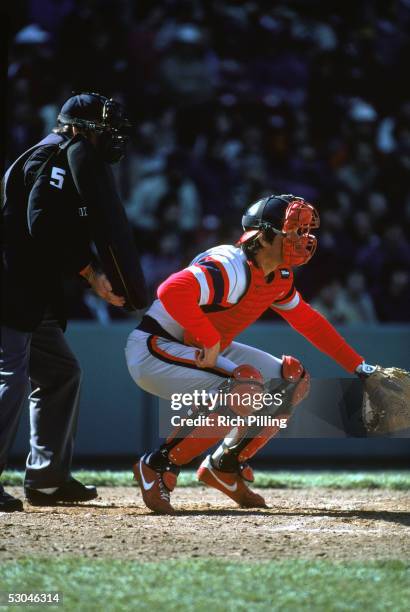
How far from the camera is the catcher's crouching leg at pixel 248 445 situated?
5.60m

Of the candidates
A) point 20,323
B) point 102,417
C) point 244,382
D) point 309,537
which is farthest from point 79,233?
point 102,417

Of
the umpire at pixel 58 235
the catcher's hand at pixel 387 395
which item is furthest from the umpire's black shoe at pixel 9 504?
the catcher's hand at pixel 387 395

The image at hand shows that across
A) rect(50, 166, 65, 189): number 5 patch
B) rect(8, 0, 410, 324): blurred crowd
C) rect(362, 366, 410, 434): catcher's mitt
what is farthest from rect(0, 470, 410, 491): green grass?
rect(8, 0, 410, 324): blurred crowd

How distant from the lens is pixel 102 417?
30.7 ft

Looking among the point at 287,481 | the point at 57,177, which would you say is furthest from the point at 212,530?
the point at 287,481

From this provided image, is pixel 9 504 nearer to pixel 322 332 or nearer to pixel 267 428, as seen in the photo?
pixel 267 428

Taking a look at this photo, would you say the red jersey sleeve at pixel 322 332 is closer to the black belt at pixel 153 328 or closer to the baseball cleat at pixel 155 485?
the black belt at pixel 153 328

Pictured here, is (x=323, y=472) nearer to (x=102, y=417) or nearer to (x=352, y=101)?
(x=102, y=417)

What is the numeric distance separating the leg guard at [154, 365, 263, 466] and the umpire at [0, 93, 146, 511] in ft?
2.13

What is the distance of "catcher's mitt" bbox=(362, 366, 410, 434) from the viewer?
19.4ft

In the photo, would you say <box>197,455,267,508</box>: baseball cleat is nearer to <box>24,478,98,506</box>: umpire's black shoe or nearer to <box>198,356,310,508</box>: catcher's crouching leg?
<box>198,356,310,508</box>: catcher's crouching leg

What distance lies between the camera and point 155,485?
5500 millimetres

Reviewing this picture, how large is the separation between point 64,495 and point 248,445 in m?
1.10

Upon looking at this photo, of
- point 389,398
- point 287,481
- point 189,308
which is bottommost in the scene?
point 287,481
